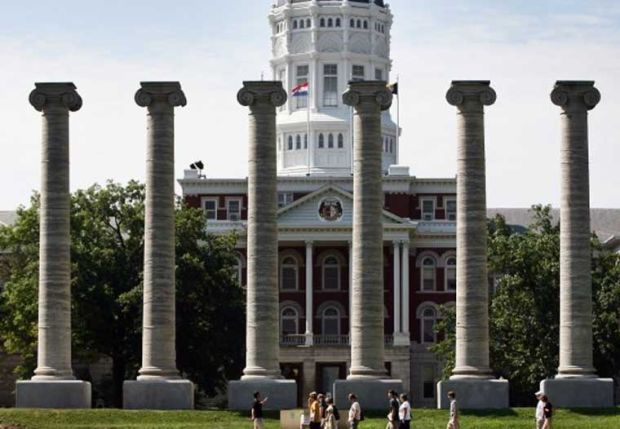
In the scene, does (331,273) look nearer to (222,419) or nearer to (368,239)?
(368,239)

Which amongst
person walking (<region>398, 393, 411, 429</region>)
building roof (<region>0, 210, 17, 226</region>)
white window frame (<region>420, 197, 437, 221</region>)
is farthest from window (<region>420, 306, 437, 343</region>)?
person walking (<region>398, 393, 411, 429</region>)

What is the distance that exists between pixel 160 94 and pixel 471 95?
1474cm

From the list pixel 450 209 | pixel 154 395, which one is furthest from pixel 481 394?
pixel 450 209

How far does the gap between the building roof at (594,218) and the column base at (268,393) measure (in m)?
99.3

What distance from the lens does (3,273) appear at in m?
146

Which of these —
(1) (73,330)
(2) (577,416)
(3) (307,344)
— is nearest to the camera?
(2) (577,416)

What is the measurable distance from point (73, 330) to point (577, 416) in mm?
42468

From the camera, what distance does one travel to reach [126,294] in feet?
400

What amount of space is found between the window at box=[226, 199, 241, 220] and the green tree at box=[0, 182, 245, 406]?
162 ft

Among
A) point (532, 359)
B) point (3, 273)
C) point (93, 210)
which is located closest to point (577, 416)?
point (532, 359)

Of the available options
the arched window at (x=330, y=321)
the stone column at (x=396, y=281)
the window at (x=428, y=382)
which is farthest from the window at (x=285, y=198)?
the window at (x=428, y=382)

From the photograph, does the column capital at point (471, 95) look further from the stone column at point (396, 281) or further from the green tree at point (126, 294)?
the stone column at point (396, 281)

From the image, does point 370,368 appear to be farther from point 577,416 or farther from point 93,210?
point 93,210

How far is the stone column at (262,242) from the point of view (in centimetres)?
9438
